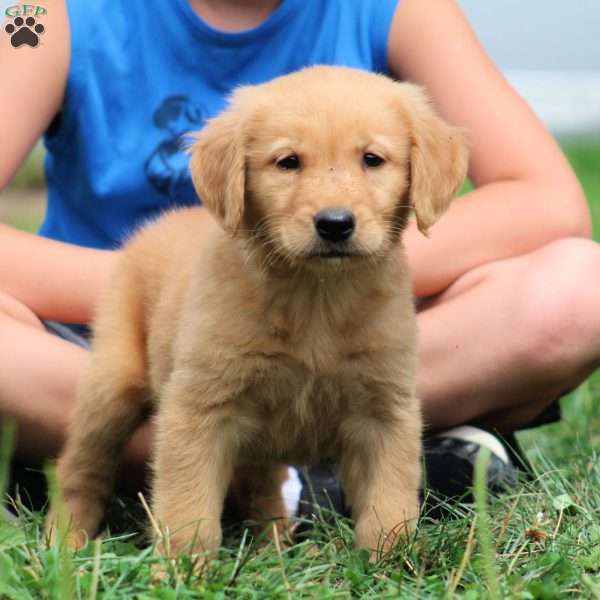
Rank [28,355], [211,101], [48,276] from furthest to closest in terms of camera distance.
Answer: [211,101], [48,276], [28,355]

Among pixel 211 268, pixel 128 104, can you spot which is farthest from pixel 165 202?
pixel 211 268

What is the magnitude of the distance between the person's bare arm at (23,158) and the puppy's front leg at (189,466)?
2.79 feet

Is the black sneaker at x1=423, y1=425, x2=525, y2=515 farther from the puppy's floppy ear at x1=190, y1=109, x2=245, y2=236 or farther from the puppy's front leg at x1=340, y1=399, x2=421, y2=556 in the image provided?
the puppy's floppy ear at x1=190, y1=109, x2=245, y2=236

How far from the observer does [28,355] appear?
3062 millimetres

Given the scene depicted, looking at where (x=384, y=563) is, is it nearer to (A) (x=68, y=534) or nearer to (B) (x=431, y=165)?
(A) (x=68, y=534)

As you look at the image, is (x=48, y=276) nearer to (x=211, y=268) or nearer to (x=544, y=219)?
(x=211, y=268)

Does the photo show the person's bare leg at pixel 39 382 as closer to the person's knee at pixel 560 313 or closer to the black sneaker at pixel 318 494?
the black sneaker at pixel 318 494

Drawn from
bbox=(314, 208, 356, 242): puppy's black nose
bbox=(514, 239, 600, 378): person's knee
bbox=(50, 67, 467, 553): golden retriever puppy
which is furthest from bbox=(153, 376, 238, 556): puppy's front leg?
bbox=(514, 239, 600, 378): person's knee

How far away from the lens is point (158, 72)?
3.57m

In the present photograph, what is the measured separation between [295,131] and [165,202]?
1176mm

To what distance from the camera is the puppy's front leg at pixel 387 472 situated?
2.53 metres

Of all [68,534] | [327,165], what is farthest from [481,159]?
[68,534]

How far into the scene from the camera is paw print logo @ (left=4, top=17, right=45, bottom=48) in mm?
3477

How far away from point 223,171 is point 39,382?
88 cm
